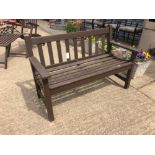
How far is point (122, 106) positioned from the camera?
257 cm

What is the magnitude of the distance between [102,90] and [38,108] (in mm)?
1213

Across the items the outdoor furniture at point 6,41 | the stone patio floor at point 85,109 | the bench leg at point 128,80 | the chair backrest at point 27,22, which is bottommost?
the stone patio floor at point 85,109

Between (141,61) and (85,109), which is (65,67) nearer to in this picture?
(85,109)

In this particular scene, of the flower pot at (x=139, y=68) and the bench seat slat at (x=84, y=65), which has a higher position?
the bench seat slat at (x=84, y=65)

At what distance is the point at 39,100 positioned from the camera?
273cm

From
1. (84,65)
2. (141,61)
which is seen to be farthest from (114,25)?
(84,65)

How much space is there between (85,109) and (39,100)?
833mm

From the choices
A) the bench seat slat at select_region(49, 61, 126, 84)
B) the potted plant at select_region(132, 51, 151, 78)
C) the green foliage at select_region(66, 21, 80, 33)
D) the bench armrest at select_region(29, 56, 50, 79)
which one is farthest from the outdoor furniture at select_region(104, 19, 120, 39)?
the bench armrest at select_region(29, 56, 50, 79)

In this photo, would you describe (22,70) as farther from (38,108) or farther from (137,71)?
(137,71)

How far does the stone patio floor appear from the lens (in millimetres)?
2164

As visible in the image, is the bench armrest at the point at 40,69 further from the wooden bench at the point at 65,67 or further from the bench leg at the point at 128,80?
the bench leg at the point at 128,80

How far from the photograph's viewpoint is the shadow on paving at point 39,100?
2.56 metres

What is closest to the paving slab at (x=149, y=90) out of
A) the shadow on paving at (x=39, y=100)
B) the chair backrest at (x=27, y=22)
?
the shadow on paving at (x=39, y=100)
